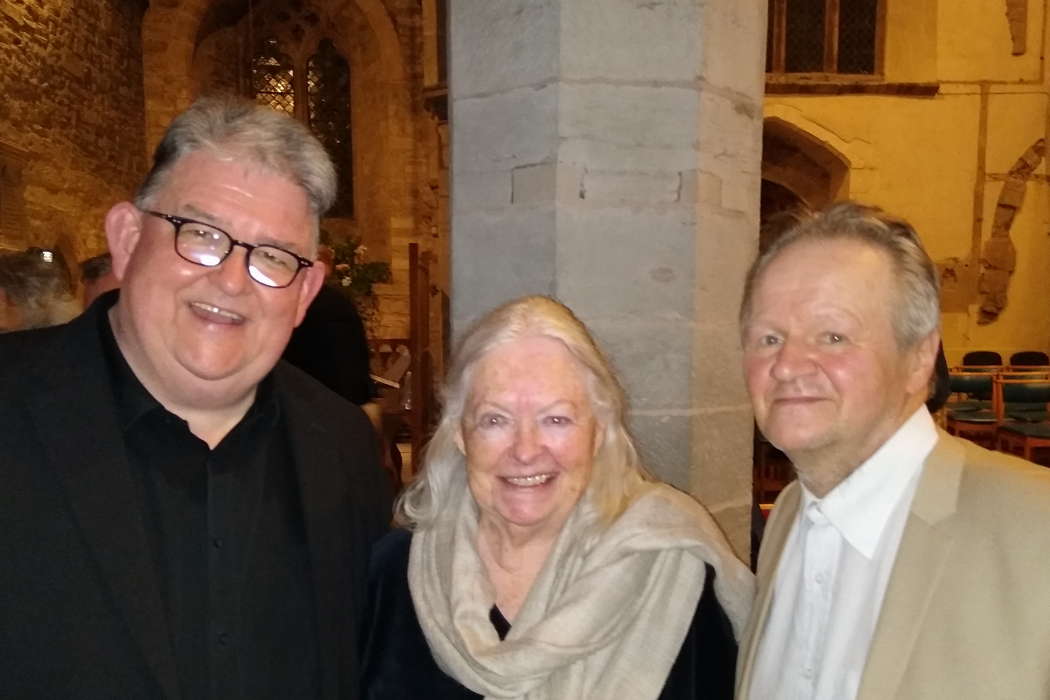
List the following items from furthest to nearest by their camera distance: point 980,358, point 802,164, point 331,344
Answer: point 802,164 → point 980,358 → point 331,344

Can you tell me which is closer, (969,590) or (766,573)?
(969,590)

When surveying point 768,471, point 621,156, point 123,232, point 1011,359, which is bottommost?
point 768,471

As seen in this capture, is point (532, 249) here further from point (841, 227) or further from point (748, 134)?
point (841, 227)

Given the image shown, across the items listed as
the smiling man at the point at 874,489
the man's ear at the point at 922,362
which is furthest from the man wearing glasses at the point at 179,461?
the man's ear at the point at 922,362

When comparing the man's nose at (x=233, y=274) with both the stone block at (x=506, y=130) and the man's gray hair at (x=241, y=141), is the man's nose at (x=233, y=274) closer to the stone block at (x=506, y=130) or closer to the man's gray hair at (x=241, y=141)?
the man's gray hair at (x=241, y=141)

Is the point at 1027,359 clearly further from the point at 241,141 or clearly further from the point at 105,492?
the point at 105,492

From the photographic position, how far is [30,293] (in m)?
Result: 3.28

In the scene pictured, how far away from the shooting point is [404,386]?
6531 millimetres

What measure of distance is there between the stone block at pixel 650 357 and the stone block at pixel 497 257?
210 mm

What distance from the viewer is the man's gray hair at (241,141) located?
52.3 inches

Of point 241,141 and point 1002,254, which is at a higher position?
point 1002,254

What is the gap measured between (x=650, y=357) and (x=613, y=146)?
57 cm

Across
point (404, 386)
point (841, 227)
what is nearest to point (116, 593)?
point (841, 227)

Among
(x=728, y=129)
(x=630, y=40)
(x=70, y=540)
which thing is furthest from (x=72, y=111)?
→ (x=70, y=540)
